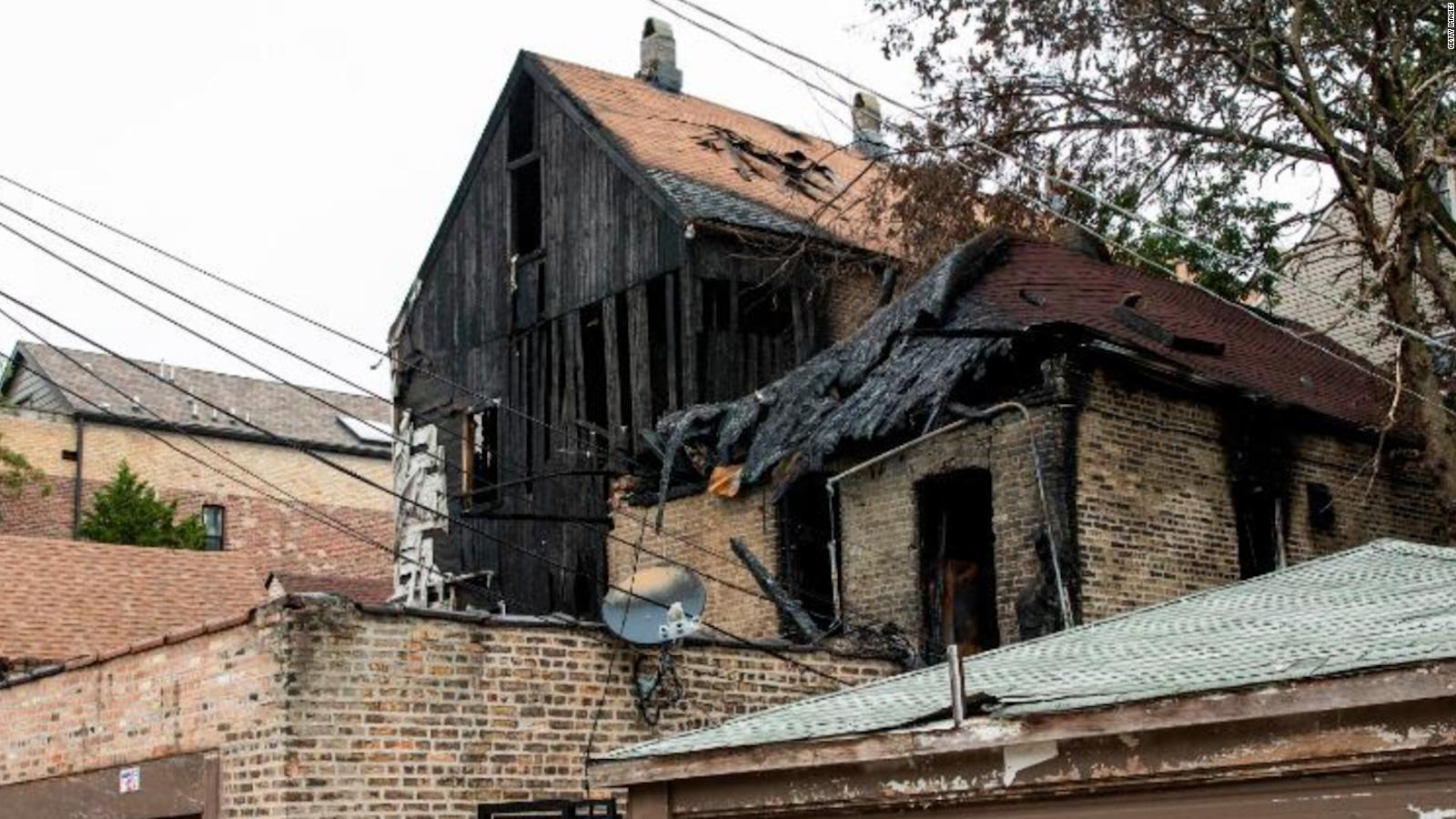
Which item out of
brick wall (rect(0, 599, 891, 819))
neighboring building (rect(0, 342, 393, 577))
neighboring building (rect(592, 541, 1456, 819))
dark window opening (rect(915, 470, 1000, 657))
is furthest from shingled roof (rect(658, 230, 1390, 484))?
neighboring building (rect(0, 342, 393, 577))

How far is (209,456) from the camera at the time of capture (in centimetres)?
4791

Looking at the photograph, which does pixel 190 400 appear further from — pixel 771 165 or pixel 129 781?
pixel 129 781

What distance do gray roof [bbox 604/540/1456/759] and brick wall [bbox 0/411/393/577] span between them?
3946 centimetres

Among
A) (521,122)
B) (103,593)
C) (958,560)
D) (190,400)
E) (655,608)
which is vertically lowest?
(655,608)

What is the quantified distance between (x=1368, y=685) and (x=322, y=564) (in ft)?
150

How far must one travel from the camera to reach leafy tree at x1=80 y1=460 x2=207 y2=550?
4009 cm

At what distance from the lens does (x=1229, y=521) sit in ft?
57.2

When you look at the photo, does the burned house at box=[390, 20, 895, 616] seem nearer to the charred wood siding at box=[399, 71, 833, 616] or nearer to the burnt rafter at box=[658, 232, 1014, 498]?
the charred wood siding at box=[399, 71, 833, 616]

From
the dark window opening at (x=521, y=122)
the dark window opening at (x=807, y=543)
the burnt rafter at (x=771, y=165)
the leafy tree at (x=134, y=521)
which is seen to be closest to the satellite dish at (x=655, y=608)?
the dark window opening at (x=807, y=543)

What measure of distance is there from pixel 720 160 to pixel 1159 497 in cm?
1210

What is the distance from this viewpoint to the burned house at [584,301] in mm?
24359

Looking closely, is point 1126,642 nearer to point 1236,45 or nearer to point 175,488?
point 1236,45

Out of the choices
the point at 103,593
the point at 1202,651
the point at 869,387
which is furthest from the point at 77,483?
the point at 1202,651

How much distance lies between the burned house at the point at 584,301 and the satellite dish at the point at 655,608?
25.7ft
